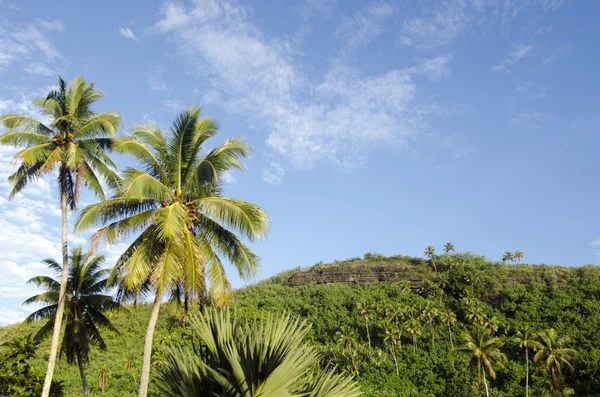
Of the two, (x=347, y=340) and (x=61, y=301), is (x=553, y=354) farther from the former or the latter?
(x=61, y=301)

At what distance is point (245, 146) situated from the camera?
15.6m

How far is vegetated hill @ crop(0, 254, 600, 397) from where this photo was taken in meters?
55.8

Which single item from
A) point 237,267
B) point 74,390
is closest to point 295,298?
point 74,390

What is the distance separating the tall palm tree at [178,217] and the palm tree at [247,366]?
5266 mm

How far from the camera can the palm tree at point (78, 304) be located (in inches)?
1019

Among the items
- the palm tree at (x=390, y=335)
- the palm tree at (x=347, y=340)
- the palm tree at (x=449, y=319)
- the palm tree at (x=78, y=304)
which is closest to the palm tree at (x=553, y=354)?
the palm tree at (x=449, y=319)

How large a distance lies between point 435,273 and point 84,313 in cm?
7631

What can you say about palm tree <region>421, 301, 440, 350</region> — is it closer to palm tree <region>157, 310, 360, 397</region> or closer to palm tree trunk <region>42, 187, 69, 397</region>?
palm tree trunk <region>42, 187, 69, 397</region>

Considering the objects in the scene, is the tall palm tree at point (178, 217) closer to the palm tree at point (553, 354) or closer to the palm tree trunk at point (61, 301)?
the palm tree trunk at point (61, 301)

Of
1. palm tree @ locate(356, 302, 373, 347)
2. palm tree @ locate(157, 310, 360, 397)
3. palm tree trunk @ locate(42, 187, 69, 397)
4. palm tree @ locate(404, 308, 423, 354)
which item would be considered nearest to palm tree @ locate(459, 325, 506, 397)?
palm tree @ locate(404, 308, 423, 354)

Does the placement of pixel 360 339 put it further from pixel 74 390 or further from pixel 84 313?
pixel 84 313

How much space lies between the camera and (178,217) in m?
13.1

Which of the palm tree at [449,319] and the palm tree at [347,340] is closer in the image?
the palm tree at [347,340]

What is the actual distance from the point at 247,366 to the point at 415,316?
69.4 metres
